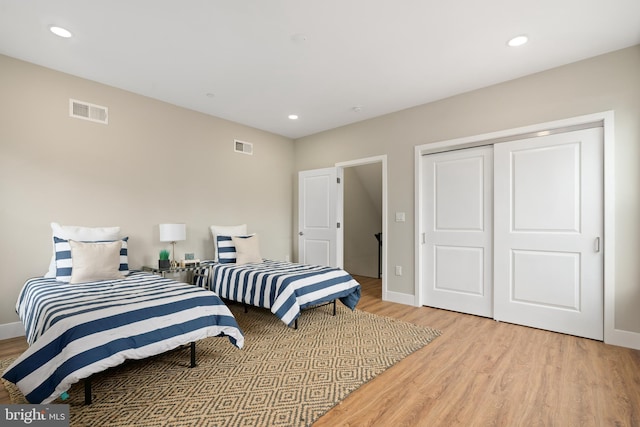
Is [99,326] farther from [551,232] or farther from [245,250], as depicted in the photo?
[551,232]

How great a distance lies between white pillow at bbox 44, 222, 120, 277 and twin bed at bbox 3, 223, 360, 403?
0.01m

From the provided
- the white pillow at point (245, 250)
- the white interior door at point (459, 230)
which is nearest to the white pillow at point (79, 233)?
the white pillow at point (245, 250)

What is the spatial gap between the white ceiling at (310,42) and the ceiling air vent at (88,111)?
9cm

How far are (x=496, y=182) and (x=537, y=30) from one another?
1.54m

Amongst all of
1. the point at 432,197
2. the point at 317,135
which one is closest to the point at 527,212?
the point at 432,197

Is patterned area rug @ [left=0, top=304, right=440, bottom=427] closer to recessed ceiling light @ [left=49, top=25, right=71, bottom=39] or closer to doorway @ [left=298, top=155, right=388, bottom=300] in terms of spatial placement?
doorway @ [left=298, top=155, right=388, bottom=300]

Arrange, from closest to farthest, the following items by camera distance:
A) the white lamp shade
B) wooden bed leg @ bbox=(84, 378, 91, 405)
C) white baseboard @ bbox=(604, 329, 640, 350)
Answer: wooden bed leg @ bbox=(84, 378, 91, 405)
white baseboard @ bbox=(604, 329, 640, 350)
the white lamp shade

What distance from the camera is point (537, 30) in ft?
8.39

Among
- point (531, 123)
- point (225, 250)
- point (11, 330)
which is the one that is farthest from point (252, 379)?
point (531, 123)

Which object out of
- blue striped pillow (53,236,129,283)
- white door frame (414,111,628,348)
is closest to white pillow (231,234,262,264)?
blue striped pillow (53,236,129,283)

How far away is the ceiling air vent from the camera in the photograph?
3404 mm

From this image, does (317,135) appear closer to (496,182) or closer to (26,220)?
(496,182)

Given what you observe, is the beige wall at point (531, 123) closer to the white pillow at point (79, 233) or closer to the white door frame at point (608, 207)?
the white door frame at point (608, 207)

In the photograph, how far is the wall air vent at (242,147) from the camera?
4.98m
